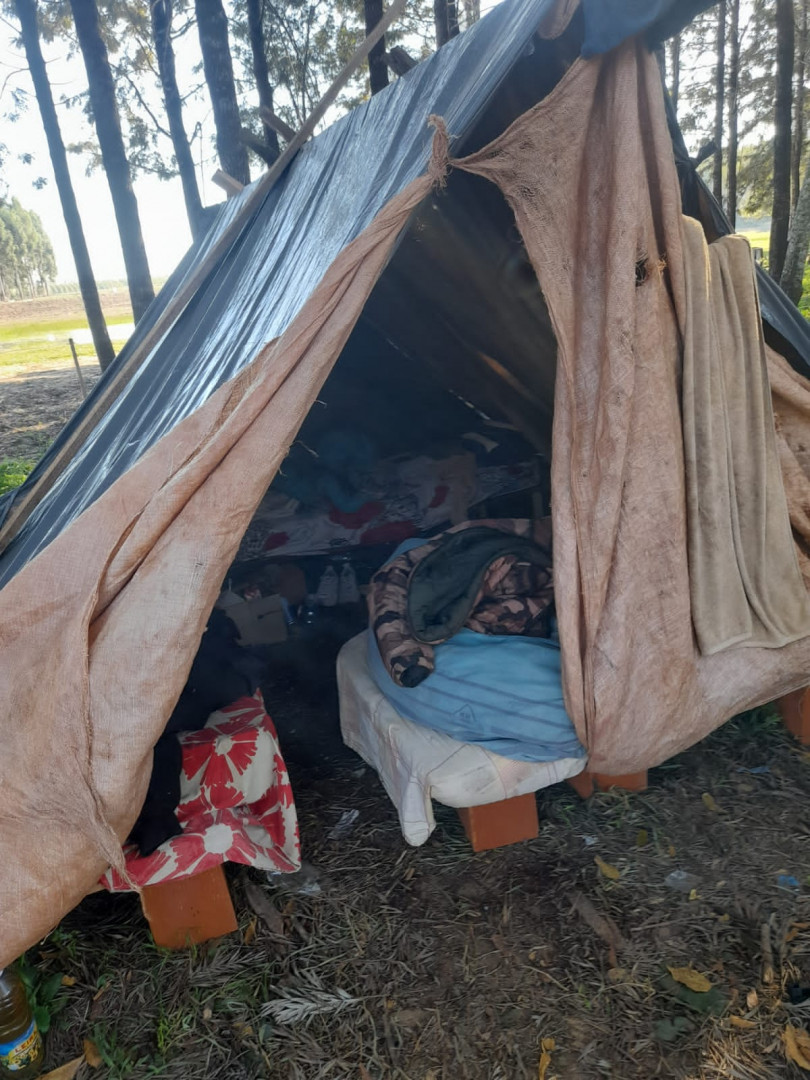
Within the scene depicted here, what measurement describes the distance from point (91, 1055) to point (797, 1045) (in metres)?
1.69

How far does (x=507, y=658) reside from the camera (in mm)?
2363

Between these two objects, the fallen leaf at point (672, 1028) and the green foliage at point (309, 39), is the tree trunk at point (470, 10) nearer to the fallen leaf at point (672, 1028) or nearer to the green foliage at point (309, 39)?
the green foliage at point (309, 39)

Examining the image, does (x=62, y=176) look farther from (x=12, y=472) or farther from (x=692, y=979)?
(x=692, y=979)

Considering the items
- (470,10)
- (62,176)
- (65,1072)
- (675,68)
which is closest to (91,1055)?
(65,1072)

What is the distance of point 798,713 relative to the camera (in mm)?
2633

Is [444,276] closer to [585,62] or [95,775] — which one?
[585,62]

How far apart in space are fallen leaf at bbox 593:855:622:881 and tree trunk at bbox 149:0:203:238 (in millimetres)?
8519

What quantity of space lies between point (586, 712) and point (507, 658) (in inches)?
12.6

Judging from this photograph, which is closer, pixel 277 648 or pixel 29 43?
pixel 277 648

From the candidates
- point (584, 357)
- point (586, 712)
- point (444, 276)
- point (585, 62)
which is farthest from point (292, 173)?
point (586, 712)

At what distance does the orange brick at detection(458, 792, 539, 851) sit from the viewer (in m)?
2.29

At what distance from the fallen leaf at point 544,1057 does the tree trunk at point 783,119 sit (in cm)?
913

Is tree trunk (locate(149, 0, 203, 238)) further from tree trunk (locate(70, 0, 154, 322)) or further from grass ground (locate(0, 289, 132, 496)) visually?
grass ground (locate(0, 289, 132, 496))

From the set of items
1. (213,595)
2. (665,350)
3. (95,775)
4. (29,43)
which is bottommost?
(95,775)
